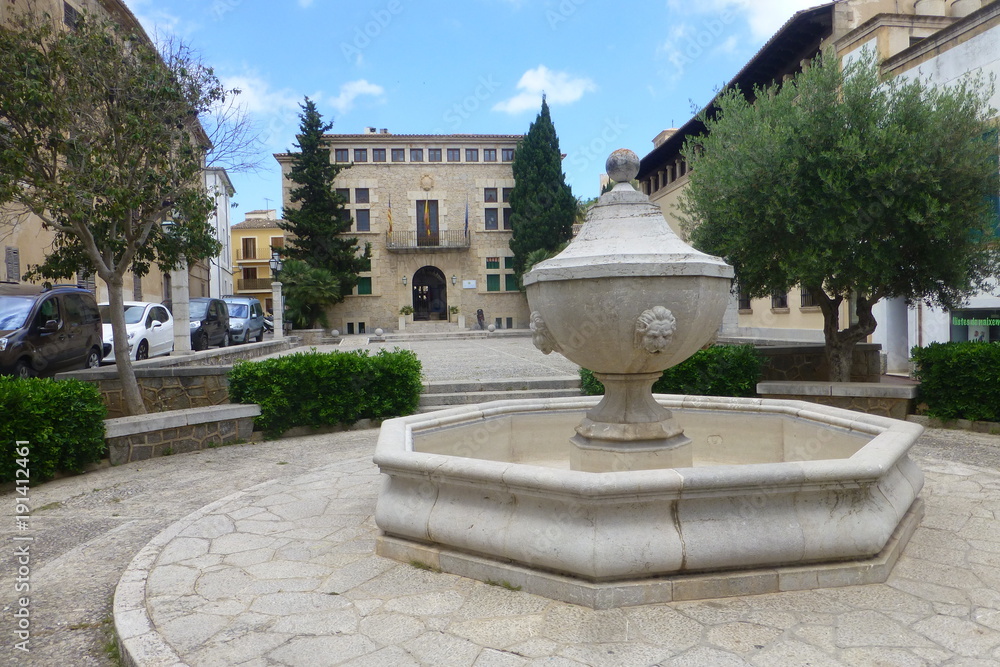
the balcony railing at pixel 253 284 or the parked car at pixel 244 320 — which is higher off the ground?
the balcony railing at pixel 253 284

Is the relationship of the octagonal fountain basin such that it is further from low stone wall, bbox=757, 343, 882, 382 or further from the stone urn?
low stone wall, bbox=757, 343, 882, 382

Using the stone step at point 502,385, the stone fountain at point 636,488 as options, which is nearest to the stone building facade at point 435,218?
the stone step at point 502,385

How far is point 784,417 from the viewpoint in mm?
5594

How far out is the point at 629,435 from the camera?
14.2ft

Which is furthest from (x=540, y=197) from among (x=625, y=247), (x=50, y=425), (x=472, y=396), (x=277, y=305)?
(x=625, y=247)

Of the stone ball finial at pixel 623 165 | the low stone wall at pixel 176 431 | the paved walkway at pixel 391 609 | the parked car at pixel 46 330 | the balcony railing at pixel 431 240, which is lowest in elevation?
the paved walkway at pixel 391 609

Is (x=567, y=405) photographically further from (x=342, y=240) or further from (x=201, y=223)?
(x=342, y=240)

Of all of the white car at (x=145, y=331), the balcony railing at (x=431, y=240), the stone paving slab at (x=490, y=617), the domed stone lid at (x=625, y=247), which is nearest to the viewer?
the stone paving slab at (x=490, y=617)

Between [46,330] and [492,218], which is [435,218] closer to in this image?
[492,218]

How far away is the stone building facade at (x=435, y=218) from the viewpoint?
125ft

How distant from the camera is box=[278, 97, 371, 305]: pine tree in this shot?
33844 mm

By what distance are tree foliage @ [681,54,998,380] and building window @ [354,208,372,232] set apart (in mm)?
30896

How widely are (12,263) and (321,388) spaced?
11.6 meters

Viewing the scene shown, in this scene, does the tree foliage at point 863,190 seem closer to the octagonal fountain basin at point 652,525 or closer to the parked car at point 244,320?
the octagonal fountain basin at point 652,525
